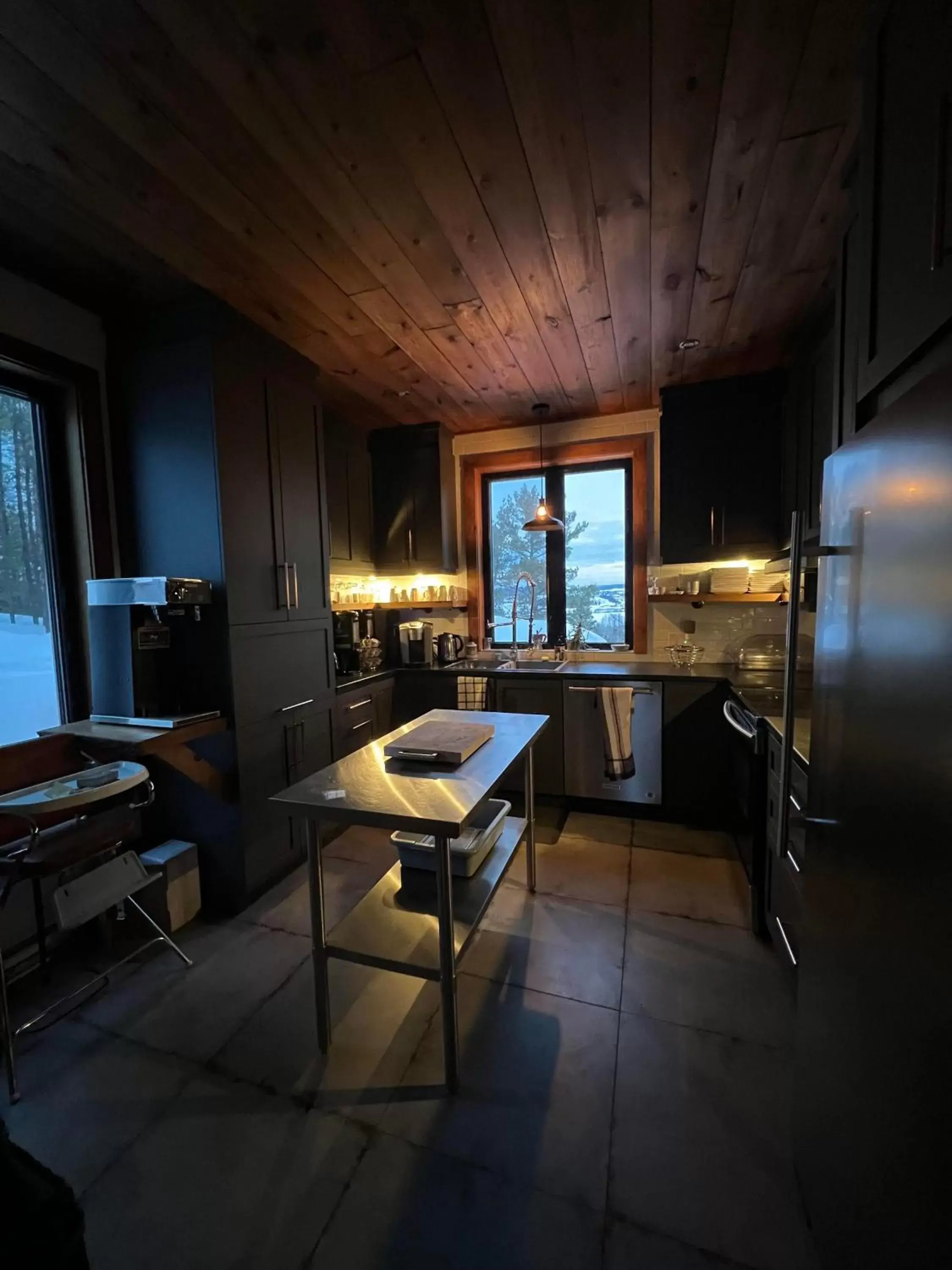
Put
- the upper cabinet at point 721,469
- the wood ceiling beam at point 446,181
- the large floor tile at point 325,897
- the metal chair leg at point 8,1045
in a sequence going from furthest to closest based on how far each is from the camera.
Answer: the upper cabinet at point 721,469
the large floor tile at point 325,897
the metal chair leg at point 8,1045
the wood ceiling beam at point 446,181

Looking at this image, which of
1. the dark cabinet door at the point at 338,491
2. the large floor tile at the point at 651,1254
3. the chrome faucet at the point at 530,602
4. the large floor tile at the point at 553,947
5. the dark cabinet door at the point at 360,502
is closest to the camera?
the large floor tile at the point at 651,1254

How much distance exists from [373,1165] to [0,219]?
3012 millimetres

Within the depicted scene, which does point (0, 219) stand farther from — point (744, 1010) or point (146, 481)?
point (744, 1010)

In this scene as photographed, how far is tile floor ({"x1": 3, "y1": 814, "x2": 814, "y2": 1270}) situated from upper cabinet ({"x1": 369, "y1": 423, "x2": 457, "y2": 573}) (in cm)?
247

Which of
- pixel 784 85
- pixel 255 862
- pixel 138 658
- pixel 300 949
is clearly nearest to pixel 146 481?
pixel 138 658

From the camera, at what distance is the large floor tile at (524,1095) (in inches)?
51.0

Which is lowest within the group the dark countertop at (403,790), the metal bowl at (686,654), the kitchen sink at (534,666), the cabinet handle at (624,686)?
the cabinet handle at (624,686)

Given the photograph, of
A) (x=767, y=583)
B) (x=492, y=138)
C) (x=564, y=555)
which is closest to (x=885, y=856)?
(x=492, y=138)

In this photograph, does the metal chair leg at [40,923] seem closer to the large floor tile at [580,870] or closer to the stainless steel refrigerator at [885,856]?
the large floor tile at [580,870]

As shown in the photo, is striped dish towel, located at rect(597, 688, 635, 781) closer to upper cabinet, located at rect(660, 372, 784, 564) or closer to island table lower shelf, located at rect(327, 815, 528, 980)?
upper cabinet, located at rect(660, 372, 784, 564)

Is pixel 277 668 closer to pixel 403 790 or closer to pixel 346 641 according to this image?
pixel 346 641

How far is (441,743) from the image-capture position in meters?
1.78

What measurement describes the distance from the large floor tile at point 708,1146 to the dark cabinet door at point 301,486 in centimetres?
Result: 231

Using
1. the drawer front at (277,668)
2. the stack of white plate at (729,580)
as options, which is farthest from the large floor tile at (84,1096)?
the stack of white plate at (729,580)
